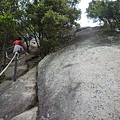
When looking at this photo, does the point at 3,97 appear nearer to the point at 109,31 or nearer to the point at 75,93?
the point at 75,93

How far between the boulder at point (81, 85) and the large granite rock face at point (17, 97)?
0.48 meters

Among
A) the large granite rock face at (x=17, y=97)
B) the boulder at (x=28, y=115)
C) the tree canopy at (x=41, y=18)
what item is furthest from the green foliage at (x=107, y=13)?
the boulder at (x=28, y=115)

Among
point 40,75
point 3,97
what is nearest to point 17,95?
point 3,97

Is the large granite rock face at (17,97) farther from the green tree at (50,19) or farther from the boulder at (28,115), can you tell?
the green tree at (50,19)

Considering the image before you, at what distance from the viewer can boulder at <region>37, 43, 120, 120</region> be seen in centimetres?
670

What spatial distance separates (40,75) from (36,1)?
5.67m

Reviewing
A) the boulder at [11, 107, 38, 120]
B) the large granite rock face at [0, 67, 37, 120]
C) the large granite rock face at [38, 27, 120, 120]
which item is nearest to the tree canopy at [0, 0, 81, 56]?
the large granite rock face at [38, 27, 120, 120]

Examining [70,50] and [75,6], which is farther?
[75,6]

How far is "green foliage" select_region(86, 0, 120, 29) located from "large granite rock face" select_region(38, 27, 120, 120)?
3052mm

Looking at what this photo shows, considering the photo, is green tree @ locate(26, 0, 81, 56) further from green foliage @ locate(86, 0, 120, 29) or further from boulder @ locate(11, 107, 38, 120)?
boulder @ locate(11, 107, 38, 120)

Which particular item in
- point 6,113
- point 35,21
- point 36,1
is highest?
point 36,1

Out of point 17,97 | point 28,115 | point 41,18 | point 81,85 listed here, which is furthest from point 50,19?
point 28,115

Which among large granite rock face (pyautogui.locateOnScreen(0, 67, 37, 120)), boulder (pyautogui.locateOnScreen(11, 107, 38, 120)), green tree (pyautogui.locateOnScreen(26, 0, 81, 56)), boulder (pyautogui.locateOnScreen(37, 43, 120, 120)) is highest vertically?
green tree (pyautogui.locateOnScreen(26, 0, 81, 56))

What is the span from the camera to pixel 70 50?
Result: 1166 cm
